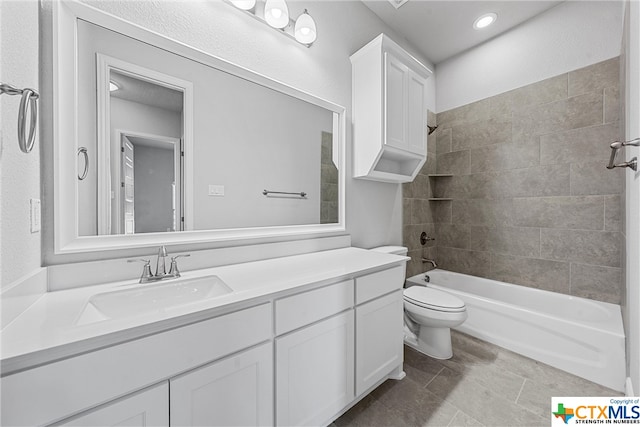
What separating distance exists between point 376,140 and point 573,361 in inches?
79.9

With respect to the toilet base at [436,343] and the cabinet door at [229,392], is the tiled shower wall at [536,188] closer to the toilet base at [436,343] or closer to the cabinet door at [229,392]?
the toilet base at [436,343]

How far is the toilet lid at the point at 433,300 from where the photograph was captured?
175 centimetres

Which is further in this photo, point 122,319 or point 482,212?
point 482,212

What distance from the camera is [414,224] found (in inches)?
106

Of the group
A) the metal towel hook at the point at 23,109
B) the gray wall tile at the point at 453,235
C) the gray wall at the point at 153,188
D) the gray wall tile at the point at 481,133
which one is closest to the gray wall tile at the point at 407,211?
the gray wall tile at the point at 453,235

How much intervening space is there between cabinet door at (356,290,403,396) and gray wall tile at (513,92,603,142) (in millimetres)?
2119

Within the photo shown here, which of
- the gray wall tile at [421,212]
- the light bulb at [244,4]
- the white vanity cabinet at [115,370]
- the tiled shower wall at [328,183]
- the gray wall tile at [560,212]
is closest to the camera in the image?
the white vanity cabinet at [115,370]

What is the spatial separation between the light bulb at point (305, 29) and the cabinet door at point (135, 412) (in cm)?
196

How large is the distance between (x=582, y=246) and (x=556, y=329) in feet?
2.68

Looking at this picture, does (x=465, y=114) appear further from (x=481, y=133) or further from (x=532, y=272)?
(x=532, y=272)

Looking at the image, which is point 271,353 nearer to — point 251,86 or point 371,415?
point 371,415

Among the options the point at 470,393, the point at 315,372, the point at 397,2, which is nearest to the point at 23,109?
the point at 315,372

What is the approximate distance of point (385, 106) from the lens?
1.80m

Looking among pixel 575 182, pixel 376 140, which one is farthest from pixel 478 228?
pixel 376 140
